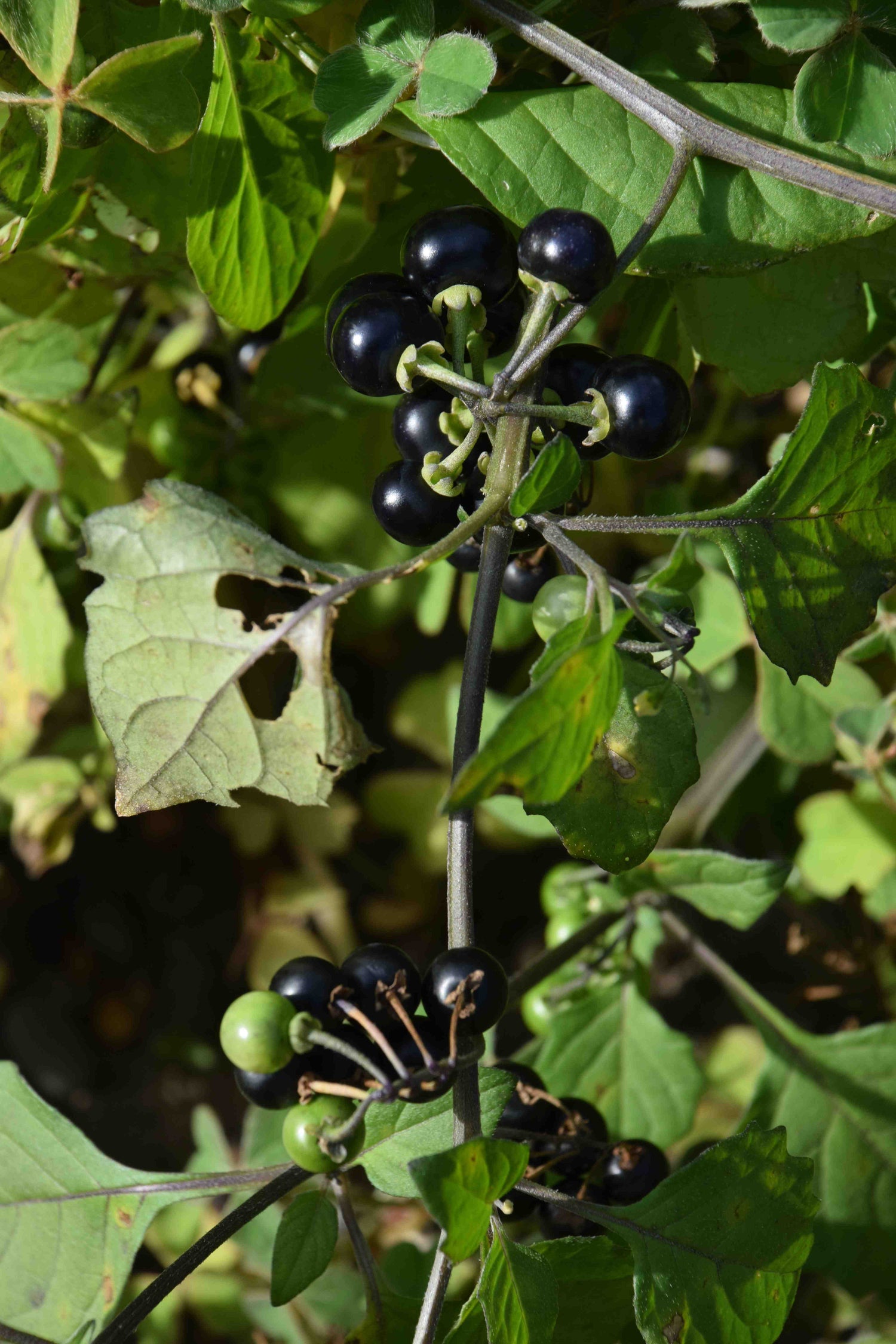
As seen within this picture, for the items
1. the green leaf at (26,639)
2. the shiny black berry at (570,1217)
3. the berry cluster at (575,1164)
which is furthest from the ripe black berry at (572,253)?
the green leaf at (26,639)

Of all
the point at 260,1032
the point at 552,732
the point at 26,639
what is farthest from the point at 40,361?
the point at 552,732

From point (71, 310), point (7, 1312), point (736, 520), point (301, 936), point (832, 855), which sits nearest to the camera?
point (736, 520)

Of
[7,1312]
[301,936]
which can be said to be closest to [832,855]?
[301,936]

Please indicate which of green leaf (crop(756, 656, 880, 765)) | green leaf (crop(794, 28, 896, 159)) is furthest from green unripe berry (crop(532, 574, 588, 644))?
green leaf (crop(756, 656, 880, 765))

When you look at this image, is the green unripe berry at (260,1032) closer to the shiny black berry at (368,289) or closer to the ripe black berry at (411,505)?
the ripe black berry at (411,505)

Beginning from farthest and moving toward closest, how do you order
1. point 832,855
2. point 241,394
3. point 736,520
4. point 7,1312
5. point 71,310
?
point 832,855, point 241,394, point 71,310, point 7,1312, point 736,520

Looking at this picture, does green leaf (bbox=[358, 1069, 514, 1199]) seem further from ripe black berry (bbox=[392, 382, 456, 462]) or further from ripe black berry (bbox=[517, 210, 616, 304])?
ripe black berry (bbox=[517, 210, 616, 304])

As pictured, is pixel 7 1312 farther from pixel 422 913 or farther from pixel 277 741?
pixel 422 913
